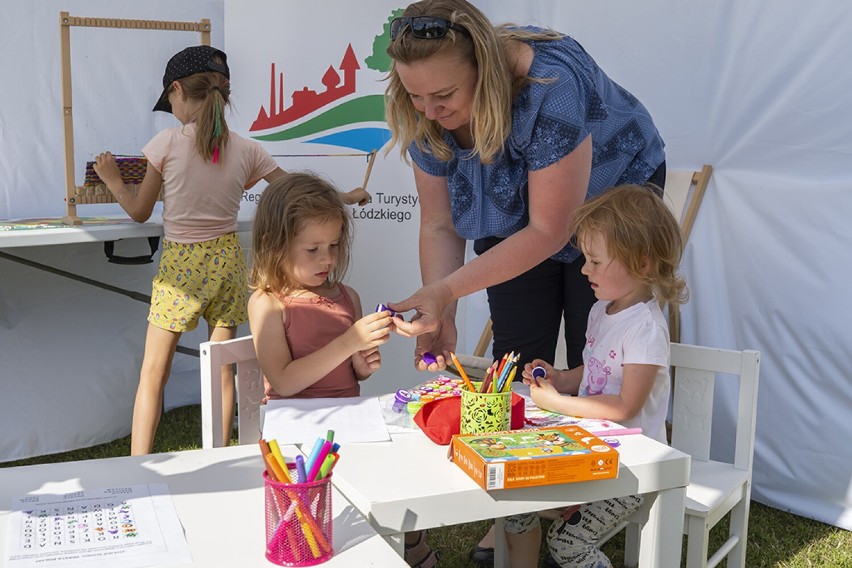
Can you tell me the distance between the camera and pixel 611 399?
1696 millimetres

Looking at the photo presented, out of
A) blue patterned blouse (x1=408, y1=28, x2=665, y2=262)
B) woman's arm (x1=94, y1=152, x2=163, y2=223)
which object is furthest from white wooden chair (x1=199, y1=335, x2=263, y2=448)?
woman's arm (x1=94, y1=152, x2=163, y2=223)

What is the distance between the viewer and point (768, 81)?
2713 mm

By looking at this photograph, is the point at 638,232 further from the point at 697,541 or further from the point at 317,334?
the point at 317,334

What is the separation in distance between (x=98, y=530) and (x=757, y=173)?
2.30m

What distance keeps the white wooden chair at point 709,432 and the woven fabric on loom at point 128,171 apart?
6.27 feet

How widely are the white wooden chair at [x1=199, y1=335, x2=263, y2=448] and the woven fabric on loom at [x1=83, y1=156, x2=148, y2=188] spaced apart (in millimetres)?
1346

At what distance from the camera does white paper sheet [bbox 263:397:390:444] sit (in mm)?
1453

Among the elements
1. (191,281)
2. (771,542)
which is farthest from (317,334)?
(771,542)

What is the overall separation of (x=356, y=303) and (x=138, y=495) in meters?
1.03

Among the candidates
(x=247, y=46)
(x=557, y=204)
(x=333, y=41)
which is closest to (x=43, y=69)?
(x=247, y=46)

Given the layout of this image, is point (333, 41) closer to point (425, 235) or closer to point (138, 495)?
point (425, 235)

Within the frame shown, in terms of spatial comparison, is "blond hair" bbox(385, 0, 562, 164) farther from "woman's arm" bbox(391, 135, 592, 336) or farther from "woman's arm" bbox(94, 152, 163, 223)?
"woman's arm" bbox(94, 152, 163, 223)

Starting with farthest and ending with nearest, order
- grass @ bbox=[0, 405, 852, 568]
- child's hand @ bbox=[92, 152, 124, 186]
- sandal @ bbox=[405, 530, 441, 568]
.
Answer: child's hand @ bbox=[92, 152, 124, 186]
grass @ bbox=[0, 405, 852, 568]
sandal @ bbox=[405, 530, 441, 568]

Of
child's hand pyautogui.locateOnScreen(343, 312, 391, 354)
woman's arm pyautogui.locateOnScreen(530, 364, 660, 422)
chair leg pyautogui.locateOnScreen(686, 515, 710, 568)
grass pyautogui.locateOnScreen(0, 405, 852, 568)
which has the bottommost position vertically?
grass pyautogui.locateOnScreen(0, 405, 852, 568)
